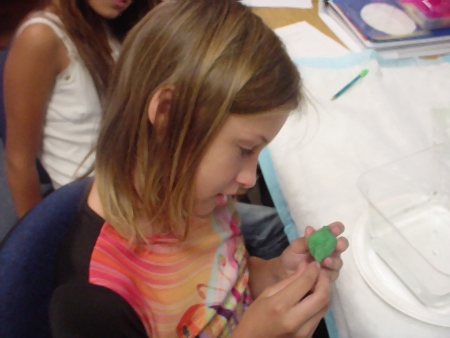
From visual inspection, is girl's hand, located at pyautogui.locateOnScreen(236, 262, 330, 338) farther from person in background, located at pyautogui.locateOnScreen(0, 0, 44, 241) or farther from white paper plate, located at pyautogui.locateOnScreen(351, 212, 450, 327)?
person in background, located at pyautogui.locateOnScreen(0, 0, 44, 241)

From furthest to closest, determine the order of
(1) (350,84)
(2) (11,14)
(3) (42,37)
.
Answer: (2) (11,14), (1) (350,84), (3) (42,37)

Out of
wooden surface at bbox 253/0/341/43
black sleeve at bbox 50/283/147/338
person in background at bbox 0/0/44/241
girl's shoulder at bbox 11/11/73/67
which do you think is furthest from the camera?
wooden surface at bbox 253/0/341/43

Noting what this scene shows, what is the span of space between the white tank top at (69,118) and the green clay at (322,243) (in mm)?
494

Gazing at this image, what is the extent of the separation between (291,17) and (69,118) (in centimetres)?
65

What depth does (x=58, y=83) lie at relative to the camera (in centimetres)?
83

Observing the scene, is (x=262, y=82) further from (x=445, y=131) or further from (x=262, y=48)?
(x=445, y=131)

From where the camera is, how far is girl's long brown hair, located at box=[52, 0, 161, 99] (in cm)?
78

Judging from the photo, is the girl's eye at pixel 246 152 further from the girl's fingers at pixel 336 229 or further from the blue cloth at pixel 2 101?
the blue cloth at pixel 2 101

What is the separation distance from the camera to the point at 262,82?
0.47 m

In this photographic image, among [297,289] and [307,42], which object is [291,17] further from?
[297,289]

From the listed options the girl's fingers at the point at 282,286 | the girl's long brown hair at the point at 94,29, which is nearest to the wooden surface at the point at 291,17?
the girl's long brown hair at the point at 94,29

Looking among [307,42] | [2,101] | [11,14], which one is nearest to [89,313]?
[2,101]

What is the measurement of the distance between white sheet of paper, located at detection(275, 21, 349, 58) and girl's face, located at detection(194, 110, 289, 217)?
1.60ft

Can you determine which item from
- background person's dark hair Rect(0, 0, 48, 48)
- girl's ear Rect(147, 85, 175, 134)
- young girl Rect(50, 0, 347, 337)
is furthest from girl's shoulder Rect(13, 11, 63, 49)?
background person's dark hair Rect(0, 0, 48, 48)
